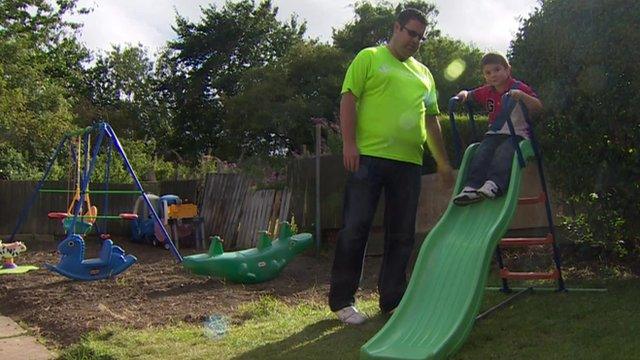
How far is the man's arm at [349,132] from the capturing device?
4.39 metres

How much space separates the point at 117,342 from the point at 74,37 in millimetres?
29298

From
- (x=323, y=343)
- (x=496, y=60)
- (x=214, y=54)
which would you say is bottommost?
(x=323, y=343)

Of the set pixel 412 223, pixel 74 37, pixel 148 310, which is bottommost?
pixel 148 310

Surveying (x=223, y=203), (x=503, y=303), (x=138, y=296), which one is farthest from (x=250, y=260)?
(x=223, y=203)

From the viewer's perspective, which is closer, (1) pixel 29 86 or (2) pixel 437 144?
(2) pixel 437 144

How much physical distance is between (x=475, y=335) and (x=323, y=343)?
3.02 feet

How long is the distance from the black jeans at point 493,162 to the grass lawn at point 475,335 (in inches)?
32.5

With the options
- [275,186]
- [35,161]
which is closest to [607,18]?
[275,186]

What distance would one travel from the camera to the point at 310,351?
4.14 meters

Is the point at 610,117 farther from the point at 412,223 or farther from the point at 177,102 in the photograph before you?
the point at 177,102

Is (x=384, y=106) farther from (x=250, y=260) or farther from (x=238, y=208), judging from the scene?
(x=238, y=208)

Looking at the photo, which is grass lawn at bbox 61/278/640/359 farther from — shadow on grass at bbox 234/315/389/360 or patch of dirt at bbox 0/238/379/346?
patch of dirt at bbox 0/238/379/346

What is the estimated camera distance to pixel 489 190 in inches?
173

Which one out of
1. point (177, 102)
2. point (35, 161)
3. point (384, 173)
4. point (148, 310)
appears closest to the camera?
point (384, 173)
